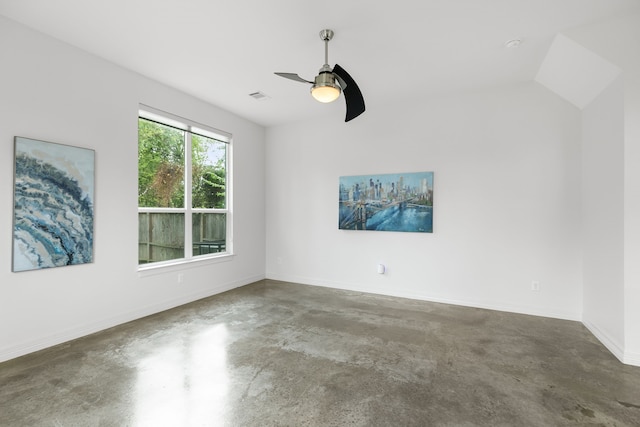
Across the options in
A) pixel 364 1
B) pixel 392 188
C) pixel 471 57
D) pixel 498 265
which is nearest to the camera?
pixel 364 1

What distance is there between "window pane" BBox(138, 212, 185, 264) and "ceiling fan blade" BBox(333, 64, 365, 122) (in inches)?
117

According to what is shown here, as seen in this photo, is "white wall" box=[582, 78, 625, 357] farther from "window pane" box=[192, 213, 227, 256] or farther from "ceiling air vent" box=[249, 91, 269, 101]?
"window pane" box=[192, 213, 227, 256]

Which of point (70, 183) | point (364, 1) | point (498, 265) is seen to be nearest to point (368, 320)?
point (498, 265)

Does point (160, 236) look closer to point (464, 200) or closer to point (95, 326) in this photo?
point (95, 326)

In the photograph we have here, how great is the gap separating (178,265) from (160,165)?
144 centimetres

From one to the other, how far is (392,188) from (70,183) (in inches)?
163

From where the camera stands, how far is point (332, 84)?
261 cm

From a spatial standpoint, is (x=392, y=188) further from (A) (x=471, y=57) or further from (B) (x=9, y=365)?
(B) (x=9, y=365)

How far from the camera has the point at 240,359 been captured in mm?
2775

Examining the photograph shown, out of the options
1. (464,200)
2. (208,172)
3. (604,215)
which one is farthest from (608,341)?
(208,172)

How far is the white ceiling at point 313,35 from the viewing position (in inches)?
102

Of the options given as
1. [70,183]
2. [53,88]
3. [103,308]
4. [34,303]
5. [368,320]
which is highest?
[53,88]

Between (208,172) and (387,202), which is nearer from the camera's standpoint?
(387,202)

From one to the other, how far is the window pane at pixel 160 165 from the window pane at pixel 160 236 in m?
0.18
